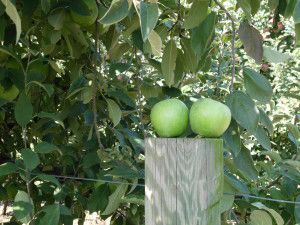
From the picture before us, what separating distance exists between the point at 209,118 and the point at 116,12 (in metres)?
0.27

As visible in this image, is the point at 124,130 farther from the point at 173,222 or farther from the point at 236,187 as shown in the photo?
the point at 173,222

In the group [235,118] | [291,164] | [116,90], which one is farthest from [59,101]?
[235,118]

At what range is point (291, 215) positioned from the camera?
1453mm

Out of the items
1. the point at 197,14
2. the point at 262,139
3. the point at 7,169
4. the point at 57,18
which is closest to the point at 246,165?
the point at 262,139

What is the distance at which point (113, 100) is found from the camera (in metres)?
1.82

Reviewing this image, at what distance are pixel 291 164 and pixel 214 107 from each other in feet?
1.92

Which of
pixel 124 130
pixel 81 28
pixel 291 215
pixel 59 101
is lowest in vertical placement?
pixel 291 215

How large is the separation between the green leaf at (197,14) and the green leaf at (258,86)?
19cm

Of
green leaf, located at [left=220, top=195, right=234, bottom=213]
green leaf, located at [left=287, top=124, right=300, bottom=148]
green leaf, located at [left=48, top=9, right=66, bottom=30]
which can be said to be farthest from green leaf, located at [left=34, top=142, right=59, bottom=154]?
green leaf, located at [left=287, top=124, right=300, bottom=148]

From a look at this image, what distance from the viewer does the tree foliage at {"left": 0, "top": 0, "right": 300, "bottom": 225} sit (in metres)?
1.20

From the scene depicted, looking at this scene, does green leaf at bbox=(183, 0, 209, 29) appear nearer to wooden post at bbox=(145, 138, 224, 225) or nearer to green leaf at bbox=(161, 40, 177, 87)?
green leaf at bbox=(161, 40, 177, 87)

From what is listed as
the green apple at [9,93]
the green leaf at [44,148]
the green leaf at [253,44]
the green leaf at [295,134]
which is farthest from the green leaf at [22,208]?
the green leaf at [295,134]

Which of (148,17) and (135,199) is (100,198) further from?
(148,17)

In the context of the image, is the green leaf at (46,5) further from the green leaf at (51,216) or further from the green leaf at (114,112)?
the green leaf at (51,216)
